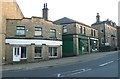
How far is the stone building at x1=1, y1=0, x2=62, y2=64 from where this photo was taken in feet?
107

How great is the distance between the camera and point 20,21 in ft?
111

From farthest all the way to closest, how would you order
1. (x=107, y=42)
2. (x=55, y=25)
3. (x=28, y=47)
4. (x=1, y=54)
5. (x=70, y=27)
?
(x=107, y=42) → (x=70, y=27) → (x=55, y=25) → (x=28, y=47) → (x=1, y=54)

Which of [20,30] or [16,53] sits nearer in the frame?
[16,53]

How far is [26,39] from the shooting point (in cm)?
3372

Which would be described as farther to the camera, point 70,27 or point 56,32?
point 70,27

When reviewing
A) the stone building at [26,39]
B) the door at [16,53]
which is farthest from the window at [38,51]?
the door at [16,53]

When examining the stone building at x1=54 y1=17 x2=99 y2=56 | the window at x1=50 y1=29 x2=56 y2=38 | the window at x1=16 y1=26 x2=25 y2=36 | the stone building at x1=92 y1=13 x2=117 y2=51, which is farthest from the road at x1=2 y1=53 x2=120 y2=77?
the stone building at x1=92 y1=13 x2=117 y2=51

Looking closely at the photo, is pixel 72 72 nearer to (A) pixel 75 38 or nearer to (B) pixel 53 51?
(B) pixel 53 51

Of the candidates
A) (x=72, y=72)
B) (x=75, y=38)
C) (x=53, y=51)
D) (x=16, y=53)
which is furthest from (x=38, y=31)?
(x=72, y=72)

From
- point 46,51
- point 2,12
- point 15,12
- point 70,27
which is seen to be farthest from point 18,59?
point 70,27

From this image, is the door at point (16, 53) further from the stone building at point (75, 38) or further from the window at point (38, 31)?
the stone building at point (75, 38)

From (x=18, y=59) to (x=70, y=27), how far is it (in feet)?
50.4

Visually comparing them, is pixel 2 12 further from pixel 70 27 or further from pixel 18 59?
pixel 70 27

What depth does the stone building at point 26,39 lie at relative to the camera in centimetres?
3269
